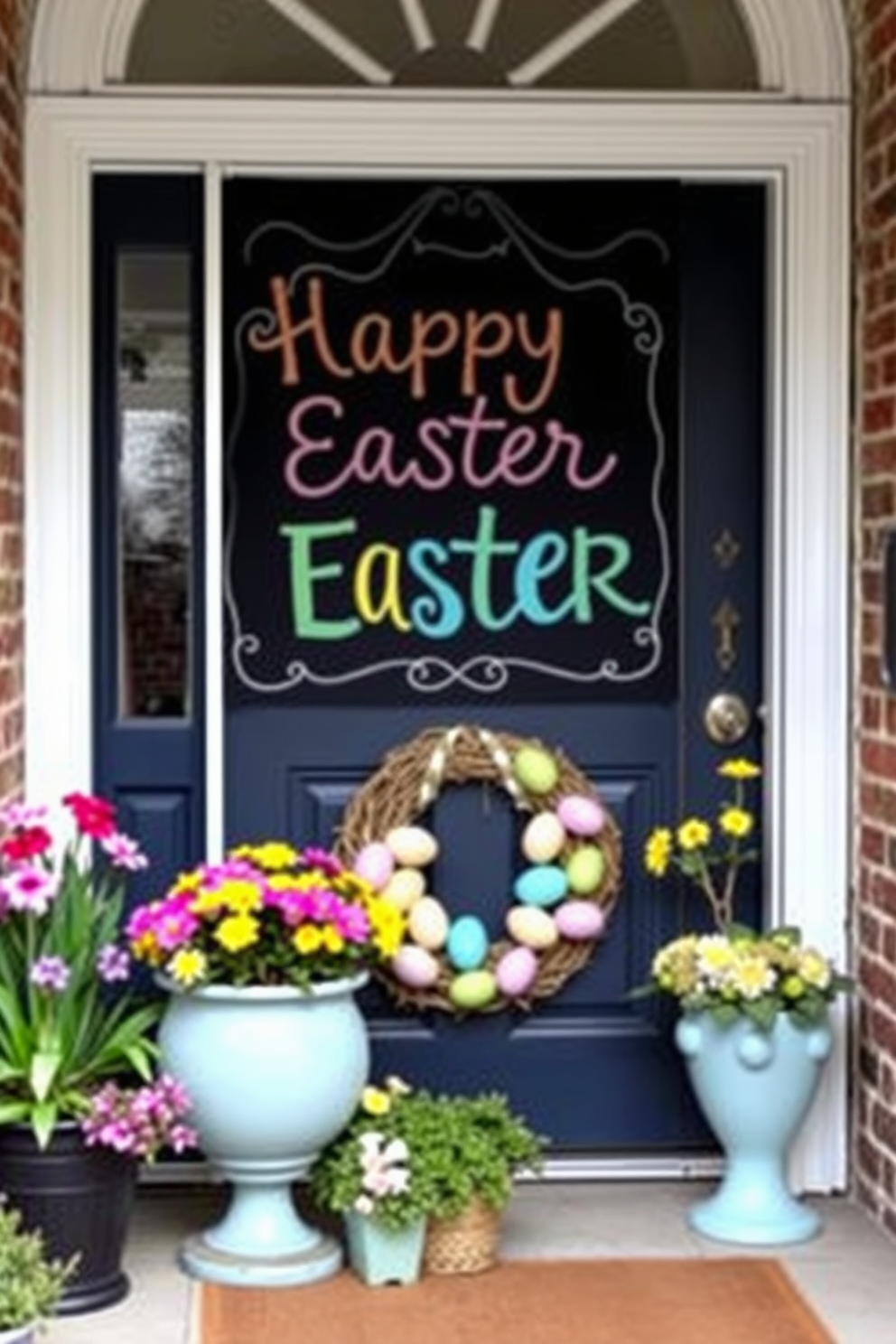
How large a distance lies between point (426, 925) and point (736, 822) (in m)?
0.62

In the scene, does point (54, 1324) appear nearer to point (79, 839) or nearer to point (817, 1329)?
point (79, 839)

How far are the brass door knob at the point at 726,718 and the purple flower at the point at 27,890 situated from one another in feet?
4.62

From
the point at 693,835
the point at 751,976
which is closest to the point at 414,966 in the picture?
the point at 693,835

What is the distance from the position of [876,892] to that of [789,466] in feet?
2.72

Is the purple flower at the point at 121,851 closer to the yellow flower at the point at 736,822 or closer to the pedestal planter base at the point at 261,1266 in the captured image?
the pedestal planter base at the point at 261,1266

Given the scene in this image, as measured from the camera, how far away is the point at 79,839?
15.3 ft

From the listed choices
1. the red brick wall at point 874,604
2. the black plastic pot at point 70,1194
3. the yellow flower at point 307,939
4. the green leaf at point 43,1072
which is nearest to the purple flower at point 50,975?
the green leaf at point 43,1072

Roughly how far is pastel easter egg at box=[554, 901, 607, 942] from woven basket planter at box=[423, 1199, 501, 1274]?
0.70 m

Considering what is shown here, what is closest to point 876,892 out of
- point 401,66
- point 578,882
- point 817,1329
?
point 578,882

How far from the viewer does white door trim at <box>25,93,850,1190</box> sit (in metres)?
4.80

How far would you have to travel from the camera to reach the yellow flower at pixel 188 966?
4199 mm

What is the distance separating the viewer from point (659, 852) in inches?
189

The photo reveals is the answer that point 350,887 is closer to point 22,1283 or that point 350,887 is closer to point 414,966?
point 414,966

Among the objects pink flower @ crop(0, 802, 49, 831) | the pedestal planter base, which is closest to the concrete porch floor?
the pedestal planter base
